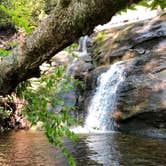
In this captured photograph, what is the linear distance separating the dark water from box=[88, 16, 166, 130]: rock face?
3.50 feet

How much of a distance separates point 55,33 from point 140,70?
16312mm

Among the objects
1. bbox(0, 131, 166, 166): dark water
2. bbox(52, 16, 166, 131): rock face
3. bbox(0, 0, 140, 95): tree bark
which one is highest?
bbox(52, 16, 166, 131): rock face

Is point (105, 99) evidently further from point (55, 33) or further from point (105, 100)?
point (55, 33)

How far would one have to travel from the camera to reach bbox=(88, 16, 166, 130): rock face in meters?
16.6

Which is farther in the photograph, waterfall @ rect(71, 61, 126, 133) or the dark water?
waterfall @ rect(71, 61, 126, 133)

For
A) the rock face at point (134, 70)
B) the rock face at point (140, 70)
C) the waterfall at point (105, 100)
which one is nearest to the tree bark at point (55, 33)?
the rock face at point (134, 70)

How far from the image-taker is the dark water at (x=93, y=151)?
462 inches

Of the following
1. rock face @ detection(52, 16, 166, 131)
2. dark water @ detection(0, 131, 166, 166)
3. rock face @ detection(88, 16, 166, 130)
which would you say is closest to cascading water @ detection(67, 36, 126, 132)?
rock face @ detection(52, 16, 166, 131)

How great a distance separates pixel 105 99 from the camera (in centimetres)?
1997

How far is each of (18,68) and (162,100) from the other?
14213 mm

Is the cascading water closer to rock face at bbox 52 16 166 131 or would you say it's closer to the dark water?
rock face at bbox 52 16 166 131

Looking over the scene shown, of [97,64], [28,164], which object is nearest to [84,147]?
[28,164]

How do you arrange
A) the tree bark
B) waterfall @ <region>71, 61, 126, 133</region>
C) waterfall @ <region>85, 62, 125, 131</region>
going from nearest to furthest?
the tree bark < waterfall @ <region>71, 61, 126, 133</region> < waterfall @ <region>85, 62, 125, 131</region>

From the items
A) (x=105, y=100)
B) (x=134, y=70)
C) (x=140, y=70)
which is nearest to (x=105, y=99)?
(x=105, y=100)
